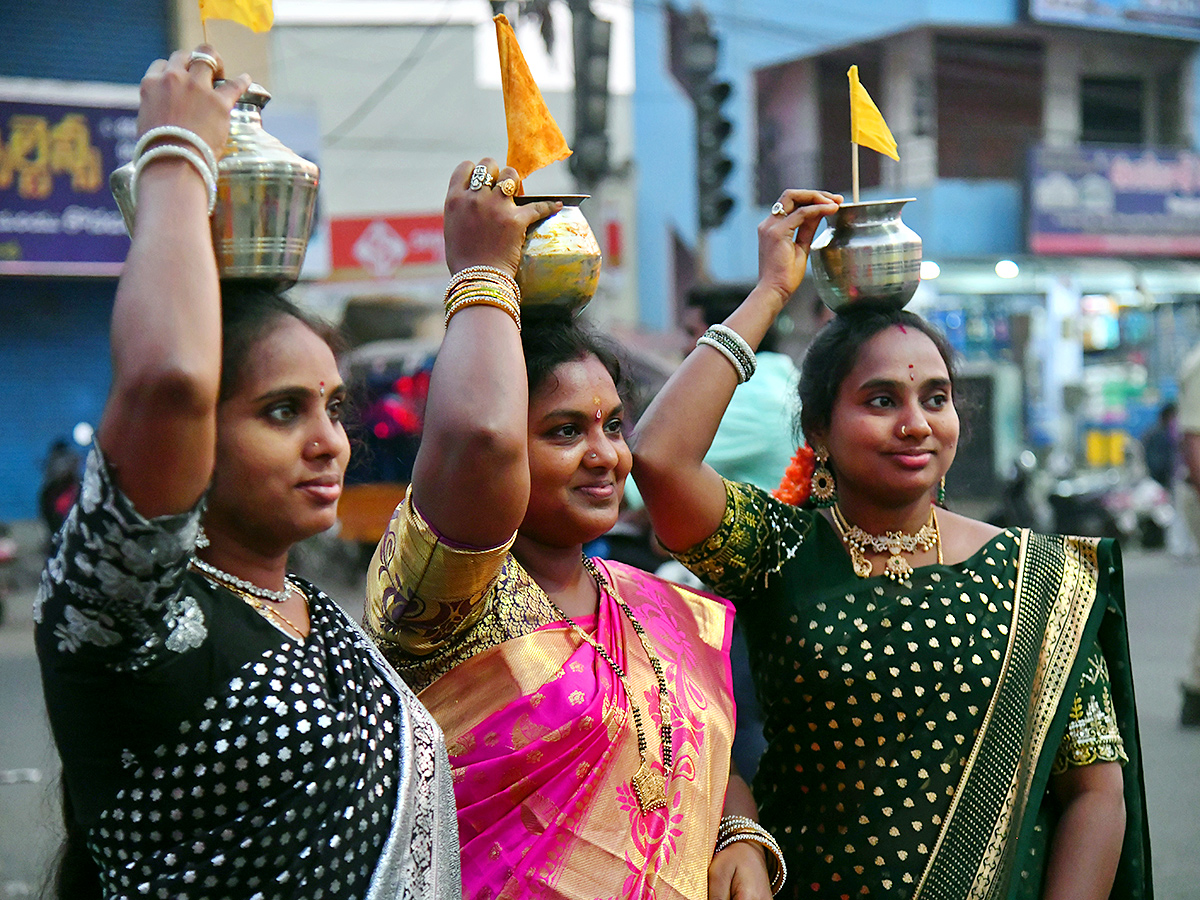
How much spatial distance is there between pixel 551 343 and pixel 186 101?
735mm

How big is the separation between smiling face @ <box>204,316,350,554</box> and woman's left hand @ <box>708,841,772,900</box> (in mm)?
883

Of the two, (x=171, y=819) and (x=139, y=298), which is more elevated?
(x=139, y=298)

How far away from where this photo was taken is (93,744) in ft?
4.33

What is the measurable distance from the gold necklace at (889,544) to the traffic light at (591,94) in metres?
8.24

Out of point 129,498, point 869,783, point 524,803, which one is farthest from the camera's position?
point 869,783

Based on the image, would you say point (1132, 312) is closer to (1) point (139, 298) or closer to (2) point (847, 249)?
(2) point (847, 249)

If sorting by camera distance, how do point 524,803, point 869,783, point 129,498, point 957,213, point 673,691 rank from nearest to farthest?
1. point 129,498
2. point 524,803
3. point 673,691
4. point 869,783
5. point 957,213

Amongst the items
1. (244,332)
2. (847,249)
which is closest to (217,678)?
(244,332)

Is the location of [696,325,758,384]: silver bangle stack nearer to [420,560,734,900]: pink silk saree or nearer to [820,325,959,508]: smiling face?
[820,325,959,508]: smiling face

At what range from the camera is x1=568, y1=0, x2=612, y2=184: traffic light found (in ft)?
33.0

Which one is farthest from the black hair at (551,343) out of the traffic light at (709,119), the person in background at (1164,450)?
the person in background at (1164,450)

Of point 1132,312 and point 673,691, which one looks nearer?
point 673,691

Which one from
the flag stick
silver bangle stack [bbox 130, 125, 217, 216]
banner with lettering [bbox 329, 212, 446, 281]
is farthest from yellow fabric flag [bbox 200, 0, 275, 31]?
banner with lettering [bbox 329, 212, 446, 281]

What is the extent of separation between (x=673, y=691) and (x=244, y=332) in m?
0.90
